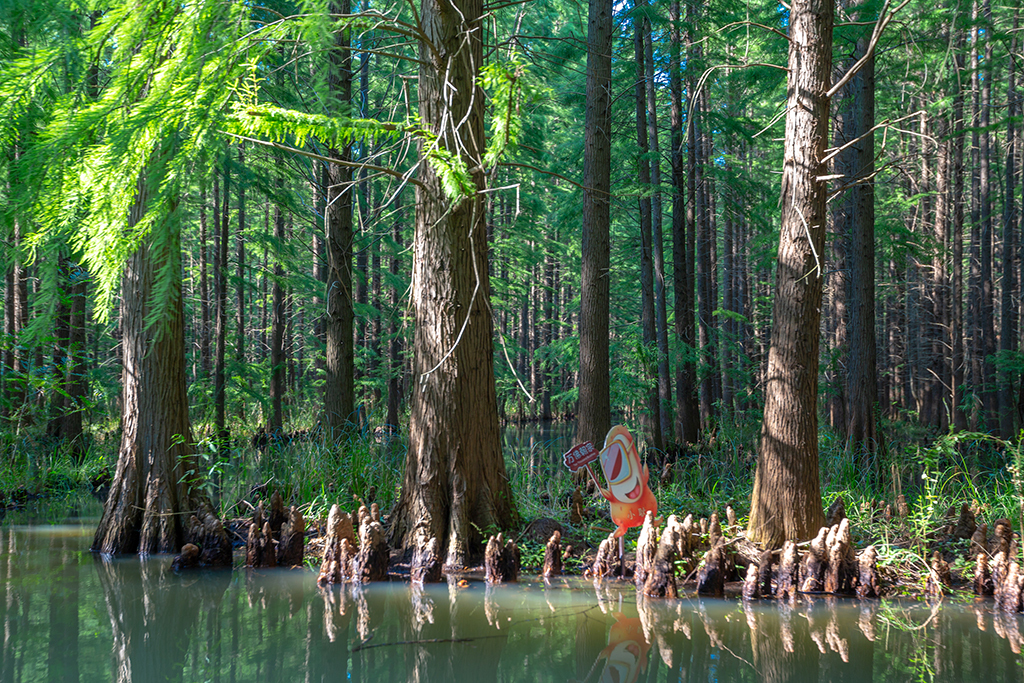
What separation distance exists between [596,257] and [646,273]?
3630 mm

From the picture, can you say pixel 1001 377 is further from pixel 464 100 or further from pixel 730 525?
pixel 464 100

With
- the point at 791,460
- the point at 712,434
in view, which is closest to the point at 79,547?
the point at 791,460

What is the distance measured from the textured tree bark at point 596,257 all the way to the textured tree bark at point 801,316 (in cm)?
340

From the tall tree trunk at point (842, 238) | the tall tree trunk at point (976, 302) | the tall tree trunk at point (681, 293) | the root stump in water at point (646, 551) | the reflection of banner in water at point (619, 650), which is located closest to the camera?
the reflection of banner in water at point (619, 650)

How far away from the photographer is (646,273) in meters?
12.2

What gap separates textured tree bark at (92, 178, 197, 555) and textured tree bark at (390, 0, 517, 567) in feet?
7.70

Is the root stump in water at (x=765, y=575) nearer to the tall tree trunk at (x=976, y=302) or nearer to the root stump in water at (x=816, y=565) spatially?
the root stump in water at (x=816, y=565)

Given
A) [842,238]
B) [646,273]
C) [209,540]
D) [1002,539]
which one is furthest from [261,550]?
[842,238]

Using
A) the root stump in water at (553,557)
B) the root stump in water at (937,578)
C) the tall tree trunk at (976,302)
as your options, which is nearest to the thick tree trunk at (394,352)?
the root stump in water at (553,557)

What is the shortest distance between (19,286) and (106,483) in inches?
145

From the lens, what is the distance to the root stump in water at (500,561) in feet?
17.2

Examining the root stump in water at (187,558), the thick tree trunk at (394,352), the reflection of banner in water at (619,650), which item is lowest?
the reflection of banner in water at (619,650)

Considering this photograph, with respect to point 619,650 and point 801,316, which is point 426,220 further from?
point 619,650

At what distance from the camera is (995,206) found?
60.3ft
